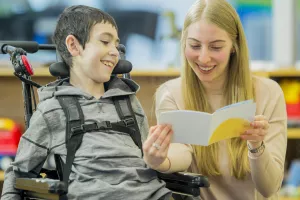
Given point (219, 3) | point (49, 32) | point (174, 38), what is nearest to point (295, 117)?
point (174, 38)

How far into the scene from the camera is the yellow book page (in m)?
1.75

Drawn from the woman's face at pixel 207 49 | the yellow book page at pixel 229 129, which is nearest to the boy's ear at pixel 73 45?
the woman's face at pixel 207 49

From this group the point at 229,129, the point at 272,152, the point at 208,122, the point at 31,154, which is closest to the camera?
the point at 208,122

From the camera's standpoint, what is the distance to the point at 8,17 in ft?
13.7

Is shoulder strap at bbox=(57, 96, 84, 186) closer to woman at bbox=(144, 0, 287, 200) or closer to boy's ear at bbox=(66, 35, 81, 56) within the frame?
boy's ear at bbox=(66, 35, 81, 56)

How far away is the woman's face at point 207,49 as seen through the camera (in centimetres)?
212

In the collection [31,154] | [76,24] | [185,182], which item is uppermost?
→ [76,24]

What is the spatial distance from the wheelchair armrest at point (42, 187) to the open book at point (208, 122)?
33 centimetres

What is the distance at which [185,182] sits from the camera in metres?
1.96

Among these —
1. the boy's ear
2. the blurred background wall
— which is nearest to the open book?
the boy's ear

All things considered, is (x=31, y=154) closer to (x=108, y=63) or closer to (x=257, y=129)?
(x=108, y=63)

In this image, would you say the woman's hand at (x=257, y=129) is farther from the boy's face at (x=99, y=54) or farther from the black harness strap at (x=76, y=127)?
the boy's face at (x=99, y=54)

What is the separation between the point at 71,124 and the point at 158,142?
0.99ft

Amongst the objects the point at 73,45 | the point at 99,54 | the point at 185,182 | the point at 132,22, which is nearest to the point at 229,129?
the point at 185,182
